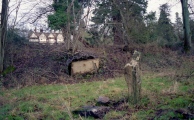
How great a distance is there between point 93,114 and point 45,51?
13146 millimetres

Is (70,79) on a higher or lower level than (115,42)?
lower

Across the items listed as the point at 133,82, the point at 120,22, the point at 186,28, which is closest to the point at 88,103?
the point at 133,82

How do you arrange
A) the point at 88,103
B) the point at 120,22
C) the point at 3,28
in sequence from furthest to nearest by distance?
the point at 120,22 → the point at 3,28 → the point at 88,103

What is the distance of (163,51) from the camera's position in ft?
70.9

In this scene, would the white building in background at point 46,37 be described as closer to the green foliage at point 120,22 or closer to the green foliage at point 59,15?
the green foliage at point 59,15

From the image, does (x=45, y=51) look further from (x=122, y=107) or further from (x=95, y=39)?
(x=122, y=107)

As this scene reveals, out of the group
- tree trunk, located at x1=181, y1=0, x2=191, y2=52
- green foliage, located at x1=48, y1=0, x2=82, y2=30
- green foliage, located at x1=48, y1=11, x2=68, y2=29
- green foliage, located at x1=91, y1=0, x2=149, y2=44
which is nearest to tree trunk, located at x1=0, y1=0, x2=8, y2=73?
green foliage, located at x1=48, y1=0, x2=82, y2=30

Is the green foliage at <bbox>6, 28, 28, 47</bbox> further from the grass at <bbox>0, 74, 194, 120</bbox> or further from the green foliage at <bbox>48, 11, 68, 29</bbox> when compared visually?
the grass at <bbox>0, 74, 194, 120</bbox>

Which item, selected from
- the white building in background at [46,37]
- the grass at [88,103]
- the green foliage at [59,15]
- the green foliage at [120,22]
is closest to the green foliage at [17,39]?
the white building in background at [46,37]

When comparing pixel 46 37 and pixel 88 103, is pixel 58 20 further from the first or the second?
pixel 88 103

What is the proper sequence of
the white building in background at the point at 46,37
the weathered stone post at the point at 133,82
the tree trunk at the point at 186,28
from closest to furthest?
the weathered stone post at the point at 133,82 < the tree trunk at the point at 186,28 < the white building in background at the point at 46,37

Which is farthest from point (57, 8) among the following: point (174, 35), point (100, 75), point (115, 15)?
point (174, 35)

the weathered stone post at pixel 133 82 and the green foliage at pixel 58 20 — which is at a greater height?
the green foliage at pixel 58 20

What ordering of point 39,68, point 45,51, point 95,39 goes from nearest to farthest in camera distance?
point 39,68
point 45,51
point 95,39
